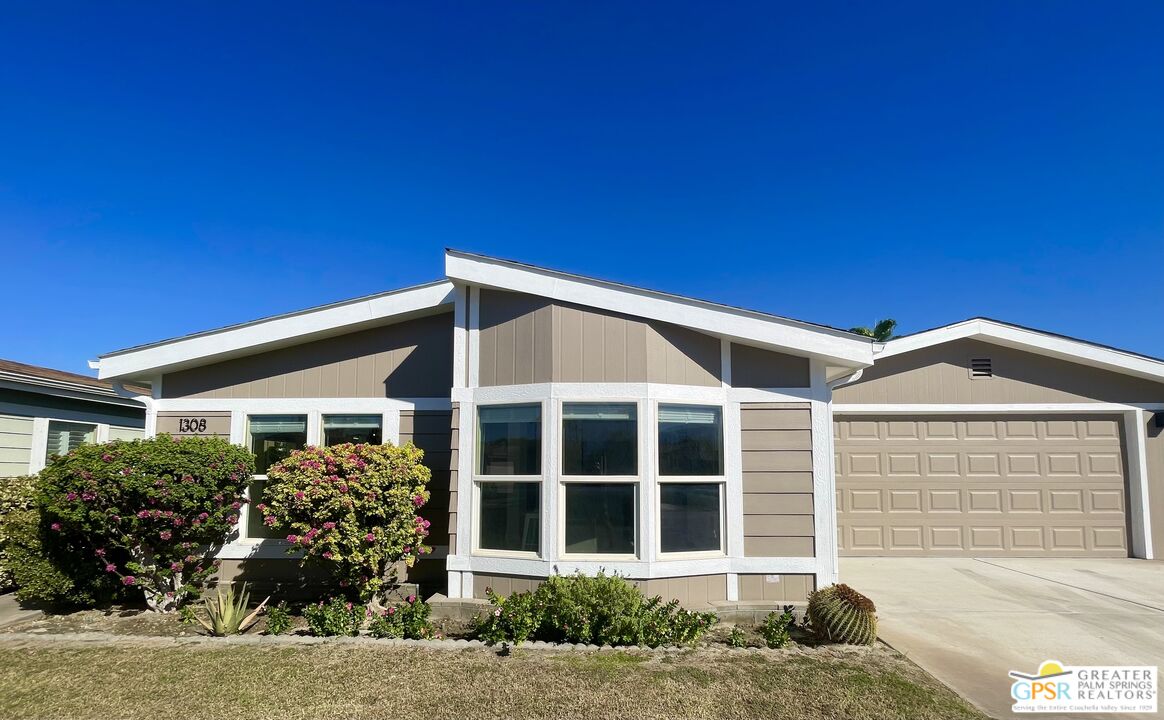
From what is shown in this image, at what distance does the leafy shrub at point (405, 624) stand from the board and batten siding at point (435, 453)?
121 cm

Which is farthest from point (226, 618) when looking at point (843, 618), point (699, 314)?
point (843, 618)

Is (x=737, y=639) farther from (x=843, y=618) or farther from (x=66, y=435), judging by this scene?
(x=66, y=435)

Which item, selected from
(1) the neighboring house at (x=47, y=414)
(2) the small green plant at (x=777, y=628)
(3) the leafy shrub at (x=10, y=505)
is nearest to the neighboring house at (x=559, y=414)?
(2) the small green plant at (x=777, y=628)

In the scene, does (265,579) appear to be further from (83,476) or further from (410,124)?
(410,124)

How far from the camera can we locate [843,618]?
496 cm

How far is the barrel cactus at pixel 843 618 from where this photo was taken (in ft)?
16.2

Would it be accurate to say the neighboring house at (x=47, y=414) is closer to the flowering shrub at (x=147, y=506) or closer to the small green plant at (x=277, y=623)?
the flowering shrub at (x=147, y=506)

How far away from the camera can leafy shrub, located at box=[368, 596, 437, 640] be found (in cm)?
518

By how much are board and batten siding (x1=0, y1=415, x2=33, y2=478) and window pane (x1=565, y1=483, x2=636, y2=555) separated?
29.1 ft

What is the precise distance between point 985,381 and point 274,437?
1019cm

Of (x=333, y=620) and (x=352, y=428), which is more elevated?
(x=352, y=428)

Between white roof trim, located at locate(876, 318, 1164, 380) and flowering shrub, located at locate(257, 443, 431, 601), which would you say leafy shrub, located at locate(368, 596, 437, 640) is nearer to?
flowering shrub, located at locate(257, 443, 431, 601)

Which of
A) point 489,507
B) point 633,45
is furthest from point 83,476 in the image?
point 633,45

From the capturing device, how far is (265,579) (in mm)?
6715
